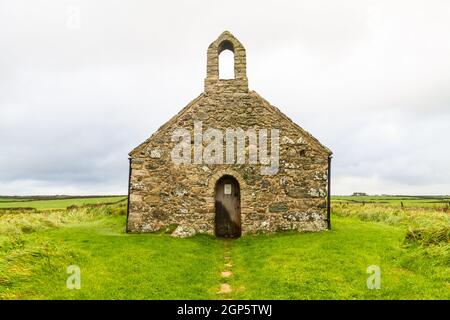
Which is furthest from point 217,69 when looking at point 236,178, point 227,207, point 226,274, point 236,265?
point 226,274

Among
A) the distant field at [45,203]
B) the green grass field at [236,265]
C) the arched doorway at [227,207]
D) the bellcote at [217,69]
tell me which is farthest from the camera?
the distant field at [45,203]

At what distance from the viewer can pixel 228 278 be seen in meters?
10.7

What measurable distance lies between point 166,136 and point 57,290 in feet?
33.1

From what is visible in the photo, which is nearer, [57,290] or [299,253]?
[57,290]

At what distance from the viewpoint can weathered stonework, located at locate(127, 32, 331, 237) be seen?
56.7 ft

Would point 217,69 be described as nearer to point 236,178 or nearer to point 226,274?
point 236,178

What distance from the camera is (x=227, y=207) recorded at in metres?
17.9

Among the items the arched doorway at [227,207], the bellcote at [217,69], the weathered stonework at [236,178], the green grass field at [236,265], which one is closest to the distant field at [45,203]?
the weathered stonework at [236,178]

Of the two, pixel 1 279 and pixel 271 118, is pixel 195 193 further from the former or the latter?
pixel 1 279

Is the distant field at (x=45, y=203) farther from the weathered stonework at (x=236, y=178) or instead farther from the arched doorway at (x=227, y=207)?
the arched doorway at (x=227, y=207)

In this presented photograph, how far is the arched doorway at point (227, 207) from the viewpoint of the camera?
17859 mm

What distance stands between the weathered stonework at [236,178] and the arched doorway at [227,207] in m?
0.54

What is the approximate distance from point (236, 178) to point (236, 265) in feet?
19.1
